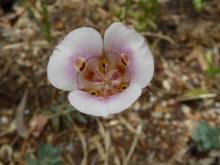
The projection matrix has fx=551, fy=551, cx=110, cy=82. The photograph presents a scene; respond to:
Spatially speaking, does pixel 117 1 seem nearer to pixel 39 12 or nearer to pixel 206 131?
pixel 39 12

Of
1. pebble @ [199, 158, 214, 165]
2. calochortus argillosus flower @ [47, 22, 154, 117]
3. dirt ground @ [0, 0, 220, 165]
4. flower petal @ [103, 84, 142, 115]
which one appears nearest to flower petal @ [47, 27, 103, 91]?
calochortus argillosus flower @ [47, 22, 154, 117]

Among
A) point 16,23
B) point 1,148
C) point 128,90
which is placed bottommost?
point 1,148

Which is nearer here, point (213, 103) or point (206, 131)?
point (206, 131)

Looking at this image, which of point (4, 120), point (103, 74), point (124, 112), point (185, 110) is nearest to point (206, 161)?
point (185, 110)

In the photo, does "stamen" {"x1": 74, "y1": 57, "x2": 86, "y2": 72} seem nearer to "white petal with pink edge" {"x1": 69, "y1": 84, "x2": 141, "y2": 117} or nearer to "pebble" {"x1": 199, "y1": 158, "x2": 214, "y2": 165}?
"white petal with pink edge" {"x1": 69, "y1": 84, "x2": 141, "y2": 117}

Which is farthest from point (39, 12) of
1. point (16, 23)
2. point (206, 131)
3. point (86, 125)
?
point (206, 131)

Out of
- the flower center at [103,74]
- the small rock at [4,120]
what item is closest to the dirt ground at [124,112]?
the small rock at [4,120]

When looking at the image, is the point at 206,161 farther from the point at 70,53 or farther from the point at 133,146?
the point at 70,53

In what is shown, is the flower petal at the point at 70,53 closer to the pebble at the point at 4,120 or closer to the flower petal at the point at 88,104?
the flower petal at the point at 88,104
